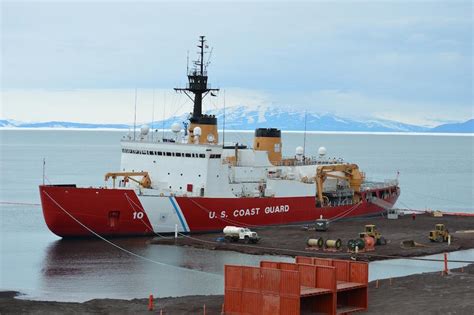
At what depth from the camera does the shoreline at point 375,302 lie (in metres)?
25.8

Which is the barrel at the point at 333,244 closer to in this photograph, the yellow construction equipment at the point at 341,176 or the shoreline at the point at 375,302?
the shoreline at the point at 375,302

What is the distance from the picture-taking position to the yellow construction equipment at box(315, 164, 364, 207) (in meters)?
50.8

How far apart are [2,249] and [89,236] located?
14.0 feet

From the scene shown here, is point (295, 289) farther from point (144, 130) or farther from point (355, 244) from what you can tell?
point (144, 130)

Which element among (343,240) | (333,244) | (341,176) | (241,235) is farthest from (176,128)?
(341,176)

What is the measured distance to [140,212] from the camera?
42000 mm

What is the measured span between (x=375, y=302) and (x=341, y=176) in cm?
2736

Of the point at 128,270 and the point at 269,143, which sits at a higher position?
the point at 269,143

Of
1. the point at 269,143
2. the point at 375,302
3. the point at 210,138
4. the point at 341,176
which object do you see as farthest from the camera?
the point at 341,176

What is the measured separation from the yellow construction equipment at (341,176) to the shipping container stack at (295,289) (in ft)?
79.7

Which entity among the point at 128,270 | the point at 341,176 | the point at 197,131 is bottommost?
the point at 128,270

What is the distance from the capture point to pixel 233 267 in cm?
2483

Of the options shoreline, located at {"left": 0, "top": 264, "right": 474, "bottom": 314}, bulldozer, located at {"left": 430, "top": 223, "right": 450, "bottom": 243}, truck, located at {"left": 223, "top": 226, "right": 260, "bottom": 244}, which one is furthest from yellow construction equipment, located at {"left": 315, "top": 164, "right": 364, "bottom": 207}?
shoreline, located at {"left": 0, "top": 264, "right": 474, "bottom": 314}

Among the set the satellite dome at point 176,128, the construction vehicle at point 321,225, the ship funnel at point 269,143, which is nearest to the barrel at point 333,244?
the construction vehicle at point 321,225
